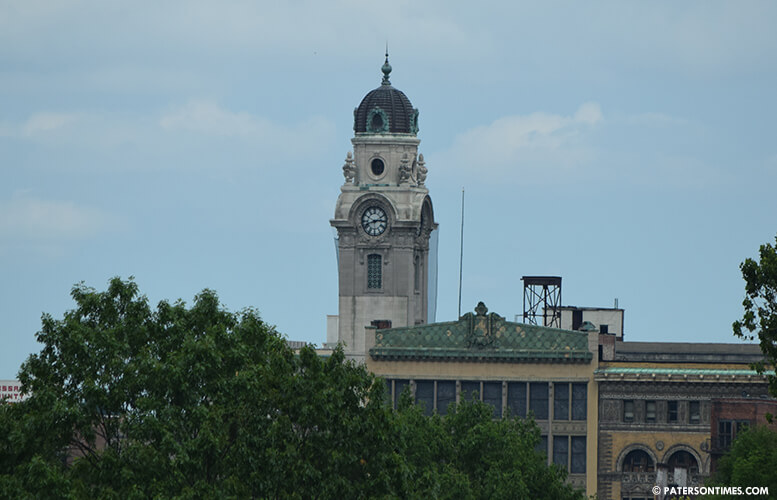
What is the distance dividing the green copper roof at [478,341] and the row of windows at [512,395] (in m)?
1.83

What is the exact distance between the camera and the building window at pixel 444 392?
559 feet

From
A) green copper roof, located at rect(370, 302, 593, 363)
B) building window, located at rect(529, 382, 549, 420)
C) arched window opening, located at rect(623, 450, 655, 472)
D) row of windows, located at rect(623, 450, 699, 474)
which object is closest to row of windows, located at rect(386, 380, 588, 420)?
building window, located at rect(529, 382, 549, 420)

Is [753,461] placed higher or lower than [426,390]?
lower

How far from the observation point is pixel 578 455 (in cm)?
16688

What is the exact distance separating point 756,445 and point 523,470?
1264cm

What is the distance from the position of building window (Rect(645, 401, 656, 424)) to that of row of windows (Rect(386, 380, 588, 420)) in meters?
4.57

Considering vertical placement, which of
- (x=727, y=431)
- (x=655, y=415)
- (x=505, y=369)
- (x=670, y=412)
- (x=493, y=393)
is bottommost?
(x=727, y=431)

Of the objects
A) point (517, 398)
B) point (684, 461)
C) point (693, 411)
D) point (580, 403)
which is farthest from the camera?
point (517, 398)

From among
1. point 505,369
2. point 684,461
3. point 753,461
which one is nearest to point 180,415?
point 753,461

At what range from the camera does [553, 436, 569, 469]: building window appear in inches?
6575

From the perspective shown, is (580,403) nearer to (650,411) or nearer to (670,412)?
(650,411)

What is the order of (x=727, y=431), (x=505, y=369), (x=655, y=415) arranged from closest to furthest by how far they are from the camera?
(x=727, y=431) < (x=655, y=415) < (x=505, y=369)

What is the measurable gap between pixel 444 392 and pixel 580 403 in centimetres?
1020

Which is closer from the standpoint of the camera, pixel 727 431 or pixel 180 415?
pixel 180 415
